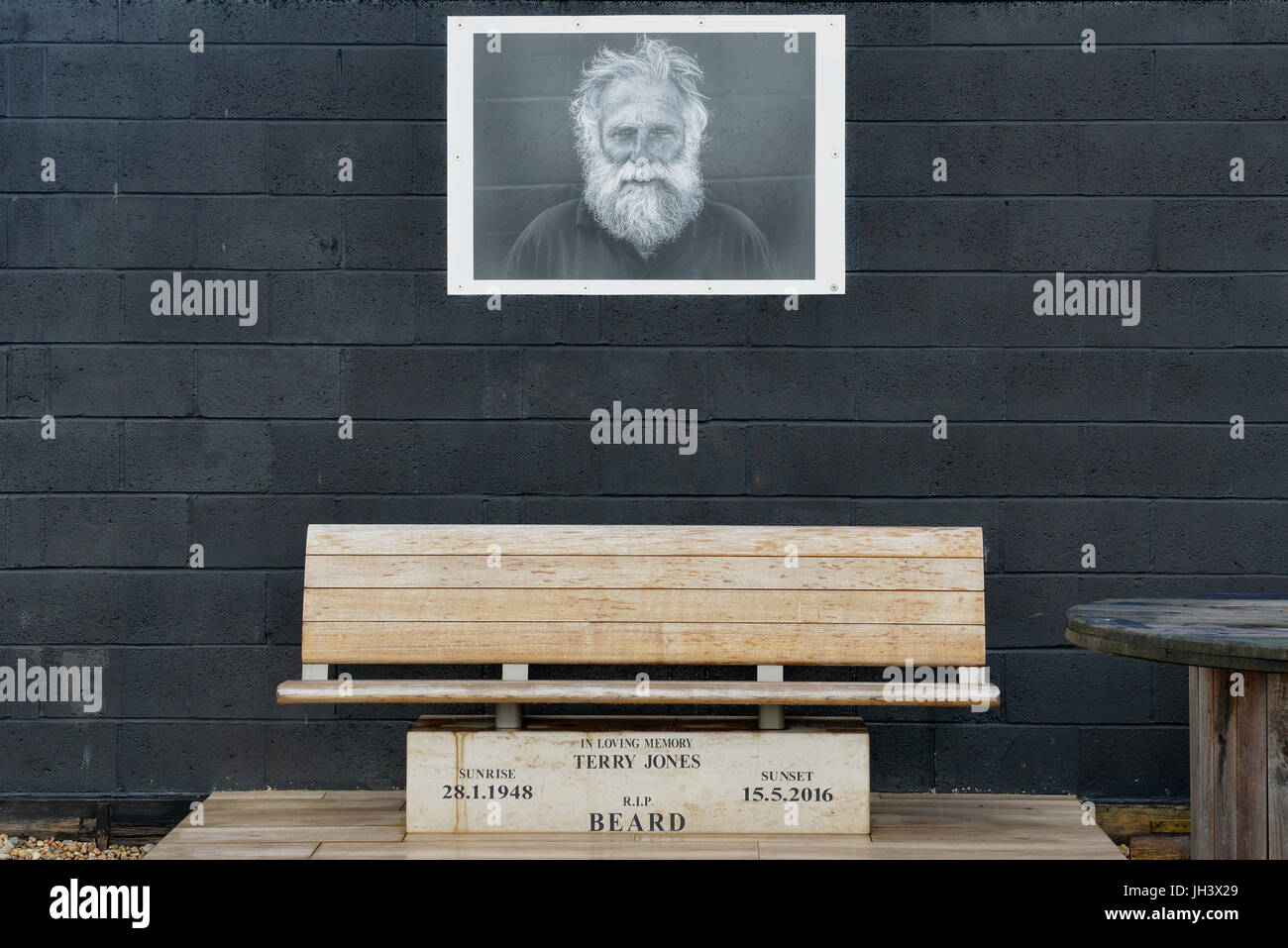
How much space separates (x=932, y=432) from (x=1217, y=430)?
800 mm

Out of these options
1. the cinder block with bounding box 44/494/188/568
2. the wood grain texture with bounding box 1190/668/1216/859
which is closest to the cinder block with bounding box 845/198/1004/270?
the wood grain texture with bounding box 1190/668/1216/859

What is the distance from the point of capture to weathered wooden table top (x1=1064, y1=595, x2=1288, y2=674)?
2.09m

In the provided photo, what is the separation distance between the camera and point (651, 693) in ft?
8.76

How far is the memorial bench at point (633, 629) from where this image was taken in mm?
2744

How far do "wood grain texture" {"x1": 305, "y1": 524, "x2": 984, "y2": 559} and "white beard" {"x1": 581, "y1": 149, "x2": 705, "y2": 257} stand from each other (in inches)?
33.9

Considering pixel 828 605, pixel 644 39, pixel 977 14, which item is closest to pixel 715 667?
pixel 828 605

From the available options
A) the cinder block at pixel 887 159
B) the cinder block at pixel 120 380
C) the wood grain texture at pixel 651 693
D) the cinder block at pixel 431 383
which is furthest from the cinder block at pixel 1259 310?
the cinder block at pixel 120 380

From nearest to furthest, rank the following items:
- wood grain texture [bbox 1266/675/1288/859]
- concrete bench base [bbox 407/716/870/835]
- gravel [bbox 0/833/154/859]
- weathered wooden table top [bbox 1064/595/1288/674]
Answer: weathered wooden table top [bbox 1064/595/1288/674]
wood grain texture [bbox 1266/675/1288/859]
concrete bench base [bbox 407/716/870/835]
gravel [bbox 0/833/154/859]

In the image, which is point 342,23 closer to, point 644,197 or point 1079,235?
point 644,197

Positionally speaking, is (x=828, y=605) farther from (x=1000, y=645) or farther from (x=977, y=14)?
(x=977, y=14)

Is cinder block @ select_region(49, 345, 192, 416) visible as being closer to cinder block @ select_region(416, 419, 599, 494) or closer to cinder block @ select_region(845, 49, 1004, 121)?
cinder block @ select_region(416, 419, 599, 494)

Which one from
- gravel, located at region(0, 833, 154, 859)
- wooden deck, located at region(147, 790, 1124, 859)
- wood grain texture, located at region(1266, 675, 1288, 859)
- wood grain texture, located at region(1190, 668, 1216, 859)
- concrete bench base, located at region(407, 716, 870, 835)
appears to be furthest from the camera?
gravel, located at region(0, 833, 154, 859)
